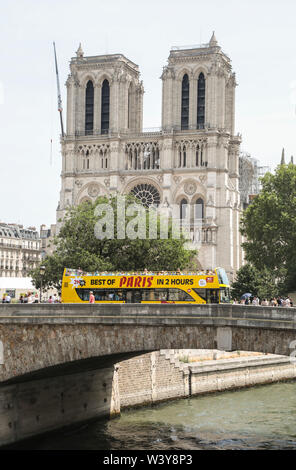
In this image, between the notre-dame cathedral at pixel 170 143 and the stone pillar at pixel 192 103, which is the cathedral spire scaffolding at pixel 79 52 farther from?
the stone pillar at pixel 192 103

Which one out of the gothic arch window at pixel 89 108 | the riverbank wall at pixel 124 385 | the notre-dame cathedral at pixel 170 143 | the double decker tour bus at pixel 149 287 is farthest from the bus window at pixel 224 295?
the gothic arch window at pixel 89 108

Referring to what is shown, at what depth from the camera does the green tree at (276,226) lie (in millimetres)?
65812

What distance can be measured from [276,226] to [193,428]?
30660mm

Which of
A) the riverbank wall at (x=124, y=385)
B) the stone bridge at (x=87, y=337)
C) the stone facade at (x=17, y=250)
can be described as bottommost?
the riverbank wall at (x=124, y=385)

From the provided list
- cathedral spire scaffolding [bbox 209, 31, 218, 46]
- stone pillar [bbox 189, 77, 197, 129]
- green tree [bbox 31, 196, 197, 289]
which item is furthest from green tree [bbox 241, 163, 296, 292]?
cathedral spire scaffolding [bbox 209, 31, 218, 46]

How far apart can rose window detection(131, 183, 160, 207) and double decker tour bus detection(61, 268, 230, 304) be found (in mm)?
61980

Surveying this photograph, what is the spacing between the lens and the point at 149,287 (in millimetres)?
39875

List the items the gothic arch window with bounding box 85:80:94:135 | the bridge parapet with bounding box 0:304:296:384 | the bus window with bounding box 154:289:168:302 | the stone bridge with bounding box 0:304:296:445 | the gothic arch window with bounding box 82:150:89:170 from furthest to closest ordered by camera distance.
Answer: the gothic arch window with bounding box 85:80:94:135
the gothic arch window with bounding box 82:150:89:170
the bus window with bounding box 154:289:168:302
the stone bridge with bounding box 0:304:296:445
the bridge parapet with bounding box 0:304:296:384

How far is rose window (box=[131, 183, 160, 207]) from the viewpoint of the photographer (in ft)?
341

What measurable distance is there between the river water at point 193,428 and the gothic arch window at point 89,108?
6694 centimetres

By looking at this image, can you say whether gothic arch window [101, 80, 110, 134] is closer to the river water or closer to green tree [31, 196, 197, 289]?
green tree [31, 196, 197, 289]

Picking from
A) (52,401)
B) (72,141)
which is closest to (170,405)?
(52,401)

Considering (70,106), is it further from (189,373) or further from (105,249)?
(189,373)

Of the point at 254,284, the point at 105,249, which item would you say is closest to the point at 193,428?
the point at 105,249
